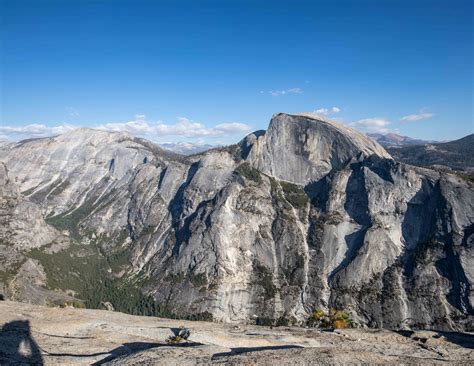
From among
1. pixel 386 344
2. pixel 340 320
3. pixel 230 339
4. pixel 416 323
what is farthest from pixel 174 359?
pixel 416 323

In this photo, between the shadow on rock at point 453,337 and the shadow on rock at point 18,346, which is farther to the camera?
the shadow on rock at point 453,337

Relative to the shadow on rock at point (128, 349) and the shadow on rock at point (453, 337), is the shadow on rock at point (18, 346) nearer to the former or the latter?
the shadow on rock at point (128, 349)

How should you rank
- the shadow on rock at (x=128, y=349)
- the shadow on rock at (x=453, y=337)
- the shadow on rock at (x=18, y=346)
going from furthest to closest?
the shadow on rock at (x=453, y=337) < the shadow on rock at (x=128, y=349) < the shadow on rock at (x=18, y=346)

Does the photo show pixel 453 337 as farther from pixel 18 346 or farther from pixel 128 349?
pixel 18 346

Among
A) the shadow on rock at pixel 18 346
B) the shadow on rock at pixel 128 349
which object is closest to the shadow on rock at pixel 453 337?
the shadow on rock at pixel 128 349

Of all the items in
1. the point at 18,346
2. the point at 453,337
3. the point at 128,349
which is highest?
the point at 18,346

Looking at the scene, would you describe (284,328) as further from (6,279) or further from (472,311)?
(6,279)

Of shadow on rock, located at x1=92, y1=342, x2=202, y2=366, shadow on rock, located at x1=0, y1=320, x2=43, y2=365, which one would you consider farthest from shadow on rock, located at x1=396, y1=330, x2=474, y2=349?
shadow on rock, located at x1=0, y1=320, x2=43, y2=365

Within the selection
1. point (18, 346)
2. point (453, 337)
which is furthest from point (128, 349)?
point (453, 337)

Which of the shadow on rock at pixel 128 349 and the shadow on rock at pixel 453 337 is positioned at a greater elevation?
the shadow on rock at pixel 128 349
